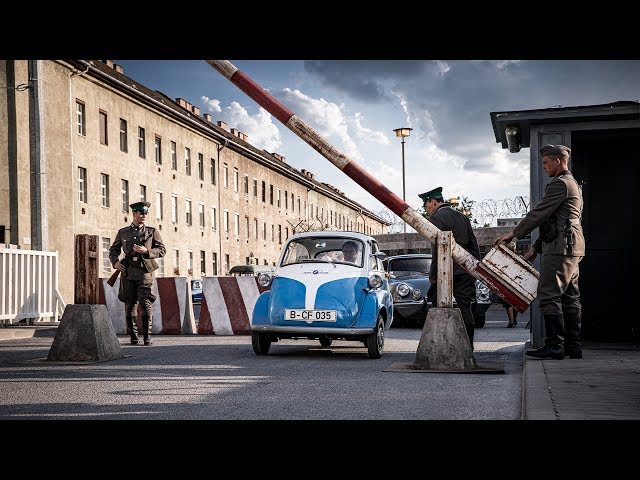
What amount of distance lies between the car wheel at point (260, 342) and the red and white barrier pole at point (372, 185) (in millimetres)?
2363

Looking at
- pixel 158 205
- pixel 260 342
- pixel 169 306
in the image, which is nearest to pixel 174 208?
pixel 158 205

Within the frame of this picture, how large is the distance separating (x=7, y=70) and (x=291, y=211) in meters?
44.4

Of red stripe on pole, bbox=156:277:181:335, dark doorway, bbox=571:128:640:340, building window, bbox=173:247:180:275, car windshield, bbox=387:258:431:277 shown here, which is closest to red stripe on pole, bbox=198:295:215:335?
red stripe on pole, bbox=156:277:181:335

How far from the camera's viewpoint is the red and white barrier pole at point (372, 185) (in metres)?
9.38

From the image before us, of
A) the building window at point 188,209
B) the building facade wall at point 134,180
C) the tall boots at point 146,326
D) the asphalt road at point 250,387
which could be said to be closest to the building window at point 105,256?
the building facade wall at point 134,180

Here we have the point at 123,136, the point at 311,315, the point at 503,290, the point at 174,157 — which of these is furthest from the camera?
the point at 174,157

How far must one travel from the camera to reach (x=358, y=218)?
10494 cm

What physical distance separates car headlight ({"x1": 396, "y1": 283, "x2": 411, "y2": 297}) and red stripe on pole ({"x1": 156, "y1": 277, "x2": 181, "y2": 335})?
447cm

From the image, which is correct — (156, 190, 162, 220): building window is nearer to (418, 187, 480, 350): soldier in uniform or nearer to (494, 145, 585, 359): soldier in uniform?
(418, 187, 480, 350): soldier in uniform

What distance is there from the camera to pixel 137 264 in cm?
1284

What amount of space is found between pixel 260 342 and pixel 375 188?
2.55 m

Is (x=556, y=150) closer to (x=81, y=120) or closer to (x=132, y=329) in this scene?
(x=132, y=329)

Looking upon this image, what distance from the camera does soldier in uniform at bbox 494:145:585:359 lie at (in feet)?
29.6
